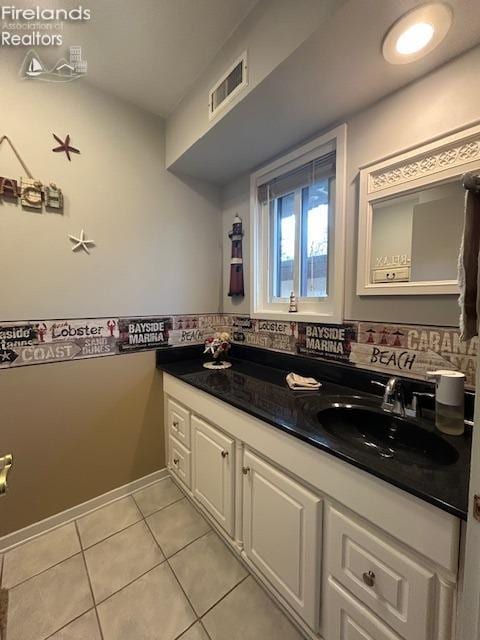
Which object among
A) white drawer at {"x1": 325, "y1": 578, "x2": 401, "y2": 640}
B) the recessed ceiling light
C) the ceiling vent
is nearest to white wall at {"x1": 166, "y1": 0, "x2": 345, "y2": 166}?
the ceiling vent

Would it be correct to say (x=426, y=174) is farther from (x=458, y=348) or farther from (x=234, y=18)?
(x=234, y=18)

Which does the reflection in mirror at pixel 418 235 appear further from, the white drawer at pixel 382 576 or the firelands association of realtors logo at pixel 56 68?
the firelands association of realtors logo at pixel 56 68

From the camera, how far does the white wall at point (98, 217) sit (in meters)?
1.33

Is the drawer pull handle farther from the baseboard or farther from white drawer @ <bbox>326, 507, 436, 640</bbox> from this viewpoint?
the baseboard

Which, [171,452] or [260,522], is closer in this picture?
[260,522]

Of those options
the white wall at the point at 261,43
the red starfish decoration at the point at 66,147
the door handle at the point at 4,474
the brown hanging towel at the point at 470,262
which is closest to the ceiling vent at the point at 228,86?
the white wall at the point at 261,43

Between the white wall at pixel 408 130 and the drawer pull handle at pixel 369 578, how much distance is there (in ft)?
3.01

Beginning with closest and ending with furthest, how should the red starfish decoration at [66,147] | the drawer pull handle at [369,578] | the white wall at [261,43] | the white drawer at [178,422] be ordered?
the drawer pull handle at [369,578]
the white wall at [261,43]
the red starfish decoration at [66,147]
the white drawer at [178,422]

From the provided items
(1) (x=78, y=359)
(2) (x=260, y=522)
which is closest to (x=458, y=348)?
(2) (x=260, y=522)

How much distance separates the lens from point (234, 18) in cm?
116

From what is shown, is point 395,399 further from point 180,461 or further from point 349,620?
point 180,461

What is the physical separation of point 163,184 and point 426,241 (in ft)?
5.39

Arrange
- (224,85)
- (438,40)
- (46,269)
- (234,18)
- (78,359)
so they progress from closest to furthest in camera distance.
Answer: (438,40) → (234,18) → (224,85) → (46,269) → (78,359)

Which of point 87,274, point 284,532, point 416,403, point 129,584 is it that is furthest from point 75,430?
point 416,403
